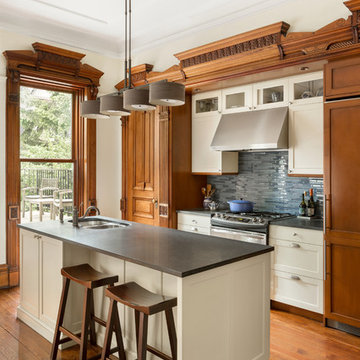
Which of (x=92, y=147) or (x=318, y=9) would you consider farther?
(x=92, y=147)

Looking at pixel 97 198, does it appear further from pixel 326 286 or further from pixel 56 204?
pixel 326 286

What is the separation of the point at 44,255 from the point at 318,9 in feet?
11.2

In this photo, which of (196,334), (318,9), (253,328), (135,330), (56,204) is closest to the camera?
(196,334)

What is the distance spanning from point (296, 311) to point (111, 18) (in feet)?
13.0

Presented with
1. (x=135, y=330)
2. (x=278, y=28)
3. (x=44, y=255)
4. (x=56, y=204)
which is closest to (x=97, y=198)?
(x=56, y=204)

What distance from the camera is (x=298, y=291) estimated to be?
3.63 m

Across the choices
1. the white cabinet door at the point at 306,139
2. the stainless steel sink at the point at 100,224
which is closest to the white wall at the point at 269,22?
the white cabinet door at the point at 306,139

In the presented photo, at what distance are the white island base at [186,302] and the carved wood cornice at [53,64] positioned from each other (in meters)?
2.30

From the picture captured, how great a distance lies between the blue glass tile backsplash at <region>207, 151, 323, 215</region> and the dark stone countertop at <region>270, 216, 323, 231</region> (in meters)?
0.25

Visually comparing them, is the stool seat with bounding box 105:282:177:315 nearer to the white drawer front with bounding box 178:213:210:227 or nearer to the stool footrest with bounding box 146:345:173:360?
the stool footrest with bounding box 146:345:173:360

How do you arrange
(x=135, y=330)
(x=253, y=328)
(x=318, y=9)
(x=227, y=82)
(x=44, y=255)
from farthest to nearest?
(x=227, y=82)
(x=318, y=9)
(x=44, y=255)
(x=135, y=330)
(x=253, y=328)

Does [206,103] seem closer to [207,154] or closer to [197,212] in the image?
[207,154]

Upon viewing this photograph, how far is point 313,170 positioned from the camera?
3.70 metres

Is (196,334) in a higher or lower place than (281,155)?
lower
